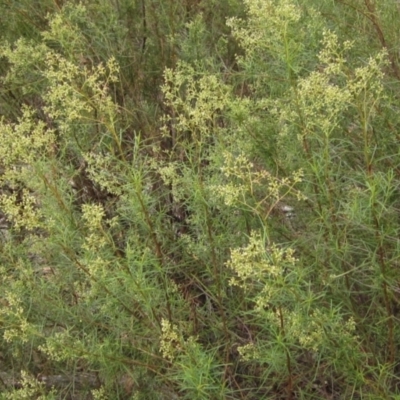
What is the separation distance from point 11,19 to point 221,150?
193cm

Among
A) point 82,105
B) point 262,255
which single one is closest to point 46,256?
point 82,105

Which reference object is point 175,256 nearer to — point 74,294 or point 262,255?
point 74,294

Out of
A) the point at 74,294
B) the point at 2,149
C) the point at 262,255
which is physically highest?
the point at 2,149

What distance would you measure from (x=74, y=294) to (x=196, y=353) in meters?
0.82

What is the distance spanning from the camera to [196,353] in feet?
8.48

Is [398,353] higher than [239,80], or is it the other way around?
[239,80]

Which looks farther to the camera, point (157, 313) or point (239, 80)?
point (239, 80)

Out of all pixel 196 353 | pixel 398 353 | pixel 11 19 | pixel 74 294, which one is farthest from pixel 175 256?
pixel 11 19

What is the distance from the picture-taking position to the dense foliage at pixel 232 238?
2574 mm

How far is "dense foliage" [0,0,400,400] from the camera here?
8.45ft

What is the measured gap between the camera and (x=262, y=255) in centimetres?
226

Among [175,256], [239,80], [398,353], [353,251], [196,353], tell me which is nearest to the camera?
[196,353]

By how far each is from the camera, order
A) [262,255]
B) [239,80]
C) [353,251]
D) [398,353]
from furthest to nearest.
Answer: [239,80]
[398,353]
[353,251]
[262,255]

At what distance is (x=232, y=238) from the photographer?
9.93ft
